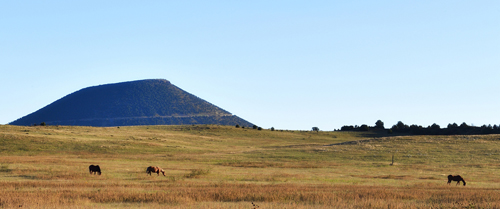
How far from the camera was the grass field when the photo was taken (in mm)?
22312

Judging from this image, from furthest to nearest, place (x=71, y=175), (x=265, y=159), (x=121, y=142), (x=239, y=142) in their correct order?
1. (x=239, y=142)
2. (x=121, y=142)
3. (x=265, y=159)
4. (x=71, y=175)

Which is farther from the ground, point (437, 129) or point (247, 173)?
point (437, 129)

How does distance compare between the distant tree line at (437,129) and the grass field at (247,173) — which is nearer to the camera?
the grass field at (247,173)

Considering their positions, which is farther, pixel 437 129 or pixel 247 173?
pixel 437 129

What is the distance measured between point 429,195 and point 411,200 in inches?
97.9

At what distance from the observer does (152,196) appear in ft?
75.2

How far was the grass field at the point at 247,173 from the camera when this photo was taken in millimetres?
22312

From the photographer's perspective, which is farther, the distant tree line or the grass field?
the distant tree line

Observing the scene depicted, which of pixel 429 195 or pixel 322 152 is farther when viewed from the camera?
pixel 322 152

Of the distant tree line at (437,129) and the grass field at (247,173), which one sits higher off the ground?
the distant tree line at (437,129)

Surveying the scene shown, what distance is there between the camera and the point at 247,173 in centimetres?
4422

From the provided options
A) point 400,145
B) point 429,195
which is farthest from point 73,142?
point 429,195

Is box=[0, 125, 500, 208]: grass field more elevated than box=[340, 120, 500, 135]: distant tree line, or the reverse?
box=[340, 120, 500, 135]: distant tree line

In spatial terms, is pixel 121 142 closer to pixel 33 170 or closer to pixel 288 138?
pixel 33 170
